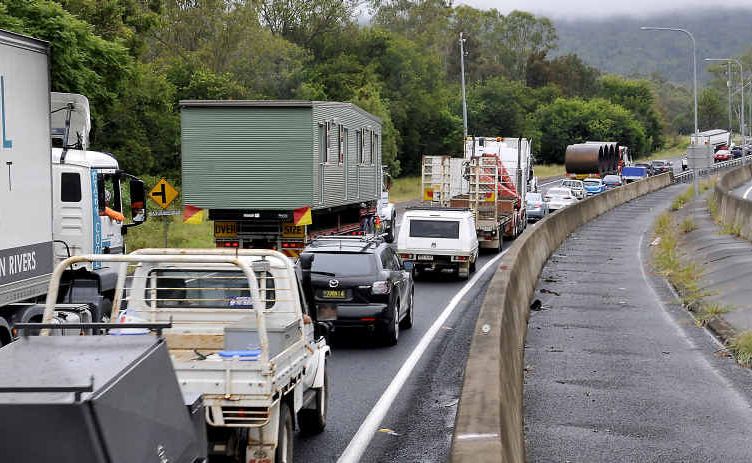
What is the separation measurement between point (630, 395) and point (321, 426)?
3.81 meters

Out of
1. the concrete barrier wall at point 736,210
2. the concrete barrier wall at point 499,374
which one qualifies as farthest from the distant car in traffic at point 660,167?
the concrete barrier wall at point 499,374

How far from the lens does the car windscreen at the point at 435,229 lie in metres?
26.9

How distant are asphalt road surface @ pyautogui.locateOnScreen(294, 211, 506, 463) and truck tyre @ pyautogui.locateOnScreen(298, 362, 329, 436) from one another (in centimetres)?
9

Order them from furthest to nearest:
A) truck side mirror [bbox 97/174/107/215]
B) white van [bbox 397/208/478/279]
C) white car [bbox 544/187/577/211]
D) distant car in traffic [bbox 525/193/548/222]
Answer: white car [bbox 544/187/577/211] < distant car in traffic [bbox 525/193/548/222] < white van [bbox 397/208/478/279] < truck side mirror [bbox 97/174/107/215]

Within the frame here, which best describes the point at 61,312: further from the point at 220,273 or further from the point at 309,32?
the point at 309,32

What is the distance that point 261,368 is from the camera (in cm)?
782

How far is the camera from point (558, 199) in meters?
54.9

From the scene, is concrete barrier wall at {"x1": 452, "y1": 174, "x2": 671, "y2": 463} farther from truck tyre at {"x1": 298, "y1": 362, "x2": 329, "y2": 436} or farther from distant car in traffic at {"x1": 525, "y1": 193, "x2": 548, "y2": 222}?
→ distant car in traffic at {"x1": 525, "y1": 193, "x2": 548, "y2": 222}

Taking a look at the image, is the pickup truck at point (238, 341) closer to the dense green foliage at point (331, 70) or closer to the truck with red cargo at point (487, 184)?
the dense green foliage at point (331, 70)

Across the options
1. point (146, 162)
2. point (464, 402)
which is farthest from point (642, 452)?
point (146, 162)

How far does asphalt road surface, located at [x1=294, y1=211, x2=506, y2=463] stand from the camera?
10.3 m

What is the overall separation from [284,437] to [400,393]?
4481 millimetres

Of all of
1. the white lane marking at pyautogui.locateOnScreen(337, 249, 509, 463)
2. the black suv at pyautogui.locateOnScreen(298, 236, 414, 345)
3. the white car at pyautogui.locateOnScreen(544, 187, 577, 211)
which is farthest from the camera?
the white car at pyautogui.locateOnScreen(544, 187, 577, 211)

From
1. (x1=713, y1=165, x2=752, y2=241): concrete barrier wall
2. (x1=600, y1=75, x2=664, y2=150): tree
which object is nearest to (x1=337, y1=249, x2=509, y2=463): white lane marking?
(x1=713, y1=165, x2=752, y2=241): concrete barrier wall
